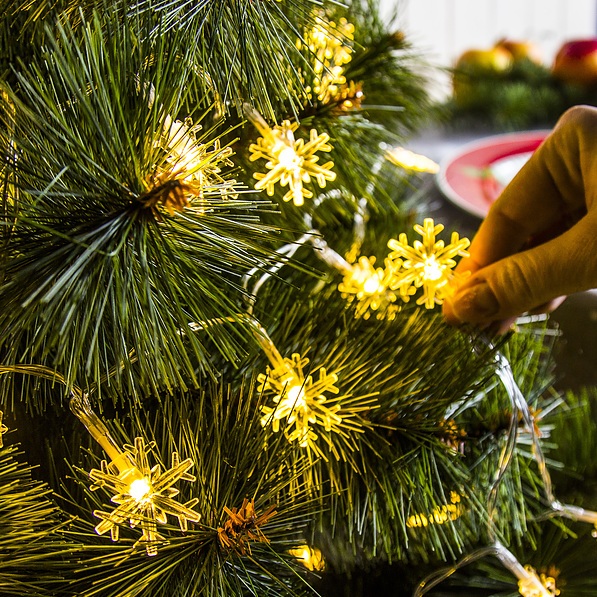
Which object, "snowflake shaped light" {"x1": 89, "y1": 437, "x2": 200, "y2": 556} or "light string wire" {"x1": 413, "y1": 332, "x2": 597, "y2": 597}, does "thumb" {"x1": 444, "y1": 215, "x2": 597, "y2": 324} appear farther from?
"snowflake shaped light" {"x1": 89, "y1": 437, "x2": 200, "y2": 556}

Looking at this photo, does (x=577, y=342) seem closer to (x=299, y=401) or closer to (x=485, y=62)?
(x=299, y=401)

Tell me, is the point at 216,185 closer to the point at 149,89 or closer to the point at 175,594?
the point at 149,89

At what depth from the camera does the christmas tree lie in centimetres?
20

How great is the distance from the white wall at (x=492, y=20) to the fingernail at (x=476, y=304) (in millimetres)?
1337

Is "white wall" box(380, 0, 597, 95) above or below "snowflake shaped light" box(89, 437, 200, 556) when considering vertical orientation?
above

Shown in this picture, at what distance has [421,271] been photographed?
0.93ft

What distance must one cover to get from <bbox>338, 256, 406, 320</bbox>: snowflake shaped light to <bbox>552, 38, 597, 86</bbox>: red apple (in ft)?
2.37

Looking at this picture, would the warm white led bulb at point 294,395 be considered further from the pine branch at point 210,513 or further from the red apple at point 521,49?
the red apple at point 521,49

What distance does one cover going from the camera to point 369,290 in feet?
1.00

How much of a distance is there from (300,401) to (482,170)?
0.42m

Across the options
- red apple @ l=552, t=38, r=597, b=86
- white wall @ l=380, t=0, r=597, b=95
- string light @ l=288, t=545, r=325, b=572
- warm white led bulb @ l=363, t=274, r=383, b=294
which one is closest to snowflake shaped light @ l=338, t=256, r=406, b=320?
warm white led bulb @ l=363, t=274, r=383, b=294

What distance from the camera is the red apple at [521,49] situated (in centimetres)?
101

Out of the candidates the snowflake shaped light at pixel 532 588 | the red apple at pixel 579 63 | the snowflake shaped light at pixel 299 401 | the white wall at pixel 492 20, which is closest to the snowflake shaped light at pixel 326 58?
the snowflake shaped light at pixel 299 401

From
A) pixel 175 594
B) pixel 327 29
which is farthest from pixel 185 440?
pixel 327 29
